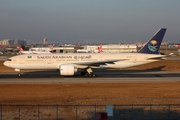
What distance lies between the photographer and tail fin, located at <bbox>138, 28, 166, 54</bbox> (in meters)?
43.5

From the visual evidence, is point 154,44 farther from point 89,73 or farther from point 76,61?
point 76,61

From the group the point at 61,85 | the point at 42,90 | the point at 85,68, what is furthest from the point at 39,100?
the point at 85,68

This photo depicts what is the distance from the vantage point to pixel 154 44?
4384 cm

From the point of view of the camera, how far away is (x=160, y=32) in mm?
44031

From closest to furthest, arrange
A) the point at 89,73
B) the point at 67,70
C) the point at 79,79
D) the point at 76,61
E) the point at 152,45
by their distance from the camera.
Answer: the point at 79,79
the point at 67,70
the point at 89,73
the point at 76,61
the point at 152,45

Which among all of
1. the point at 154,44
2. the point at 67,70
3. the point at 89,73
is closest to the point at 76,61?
the point at 89,73

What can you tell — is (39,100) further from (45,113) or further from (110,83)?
(110,83)

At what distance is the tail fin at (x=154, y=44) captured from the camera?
4353 cm

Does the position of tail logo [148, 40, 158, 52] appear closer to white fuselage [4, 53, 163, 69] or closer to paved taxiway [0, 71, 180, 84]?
white fuselage [4, 53, 163, 69]

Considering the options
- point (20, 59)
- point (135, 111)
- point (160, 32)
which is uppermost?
point (160, 32)

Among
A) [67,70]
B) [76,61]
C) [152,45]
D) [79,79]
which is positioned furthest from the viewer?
[152,45]

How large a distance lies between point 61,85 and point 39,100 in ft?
26.3

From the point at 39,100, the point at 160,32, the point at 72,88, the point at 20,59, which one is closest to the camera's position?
the point at 39,100

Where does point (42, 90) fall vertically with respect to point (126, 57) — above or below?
below
